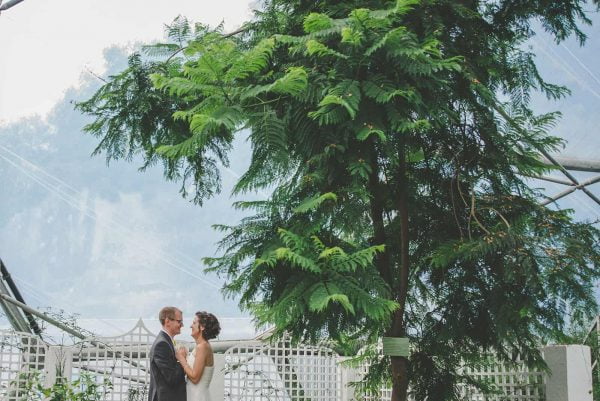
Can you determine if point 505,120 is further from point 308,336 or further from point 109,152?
point 109,152

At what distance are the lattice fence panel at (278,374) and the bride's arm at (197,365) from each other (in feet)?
7.49

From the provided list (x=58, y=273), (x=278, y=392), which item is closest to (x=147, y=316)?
(x=58, y=273)

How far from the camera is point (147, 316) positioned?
28.3 m

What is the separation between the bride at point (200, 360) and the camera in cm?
548

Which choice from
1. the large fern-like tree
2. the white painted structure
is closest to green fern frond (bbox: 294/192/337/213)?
the large fern-like tree

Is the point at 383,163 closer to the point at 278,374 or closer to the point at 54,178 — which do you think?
the point at 278,374

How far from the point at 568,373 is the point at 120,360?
4173mm

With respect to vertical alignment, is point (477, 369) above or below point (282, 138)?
below

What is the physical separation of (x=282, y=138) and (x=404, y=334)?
2248mm

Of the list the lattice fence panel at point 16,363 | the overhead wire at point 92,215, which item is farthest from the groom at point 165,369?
the overhead wire at point 92,215

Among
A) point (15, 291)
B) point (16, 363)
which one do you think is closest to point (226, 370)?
point (16, 363)

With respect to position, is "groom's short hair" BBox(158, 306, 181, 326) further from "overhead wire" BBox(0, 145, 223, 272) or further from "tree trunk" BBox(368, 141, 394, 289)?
"overhead wire" BBox(0, 145, 223, 272)

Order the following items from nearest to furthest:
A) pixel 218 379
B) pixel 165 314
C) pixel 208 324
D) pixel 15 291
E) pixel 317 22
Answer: pixel 317 22 < pixel 165 314 < pixel 208 324 < pixel 218 379 < pixel 15 291

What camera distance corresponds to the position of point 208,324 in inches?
219
